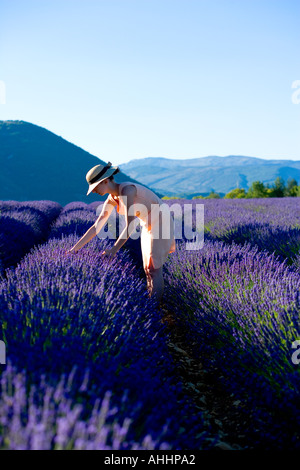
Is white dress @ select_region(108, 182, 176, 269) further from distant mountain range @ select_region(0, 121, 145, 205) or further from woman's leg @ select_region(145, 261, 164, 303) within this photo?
distant mountain range @ select_region(0, 121, 145, 205)

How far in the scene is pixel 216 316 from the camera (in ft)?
6.89

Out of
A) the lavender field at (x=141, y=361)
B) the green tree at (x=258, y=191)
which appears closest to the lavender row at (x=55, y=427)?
the lavender field at (x=141, y=361)

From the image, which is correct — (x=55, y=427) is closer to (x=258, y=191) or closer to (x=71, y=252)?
(x=71, y=252)

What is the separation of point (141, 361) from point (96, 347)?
193 millimetres

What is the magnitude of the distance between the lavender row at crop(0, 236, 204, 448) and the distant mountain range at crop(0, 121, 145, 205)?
211 ft

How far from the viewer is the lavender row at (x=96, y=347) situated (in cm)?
112

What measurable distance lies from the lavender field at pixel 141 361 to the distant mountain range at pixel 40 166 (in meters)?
64.1

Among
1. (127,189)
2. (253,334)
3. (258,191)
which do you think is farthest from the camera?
(258,191)

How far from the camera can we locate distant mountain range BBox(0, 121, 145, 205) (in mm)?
71562

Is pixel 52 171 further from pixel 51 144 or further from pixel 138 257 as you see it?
pixel 138 257

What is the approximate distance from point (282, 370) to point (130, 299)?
0.90m

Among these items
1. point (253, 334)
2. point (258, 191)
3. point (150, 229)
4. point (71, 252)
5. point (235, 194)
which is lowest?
point (253, 334)

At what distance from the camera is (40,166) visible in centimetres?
8169

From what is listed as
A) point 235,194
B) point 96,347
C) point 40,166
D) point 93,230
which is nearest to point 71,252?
point 93,230
